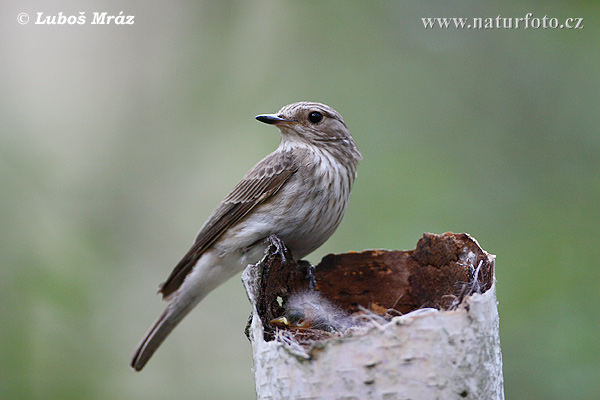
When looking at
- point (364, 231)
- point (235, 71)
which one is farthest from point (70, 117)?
point (364, 231)

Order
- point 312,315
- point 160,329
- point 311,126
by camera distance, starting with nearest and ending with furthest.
A: point 312,315
point 311,126
point 160,329

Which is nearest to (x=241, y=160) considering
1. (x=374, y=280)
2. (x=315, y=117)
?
(x=315, y=117)

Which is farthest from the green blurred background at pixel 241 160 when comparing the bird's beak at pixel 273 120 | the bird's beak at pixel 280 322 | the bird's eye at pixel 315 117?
the bird's beak at pixel 280 322

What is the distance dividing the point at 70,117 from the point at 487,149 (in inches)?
161

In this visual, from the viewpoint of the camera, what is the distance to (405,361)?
7.50ft

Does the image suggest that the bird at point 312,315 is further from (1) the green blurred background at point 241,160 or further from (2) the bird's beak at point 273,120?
(1) the green blurred background at point 241,160

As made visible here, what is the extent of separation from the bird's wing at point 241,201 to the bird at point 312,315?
71 centimetres

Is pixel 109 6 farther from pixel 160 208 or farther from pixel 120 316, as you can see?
pixel 120 316

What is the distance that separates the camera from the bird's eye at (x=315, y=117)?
4270mm

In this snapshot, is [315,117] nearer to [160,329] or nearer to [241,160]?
[160,329]

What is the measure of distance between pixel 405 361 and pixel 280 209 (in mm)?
1794

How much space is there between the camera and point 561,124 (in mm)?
5246

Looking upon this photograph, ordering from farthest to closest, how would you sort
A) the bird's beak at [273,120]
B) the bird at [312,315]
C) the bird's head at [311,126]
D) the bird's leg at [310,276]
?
1. the bird's head at [311,126]
2. the bird's beak at [273,120]
3. the bird's leg at [310,276]
4. the bird at [312,315]

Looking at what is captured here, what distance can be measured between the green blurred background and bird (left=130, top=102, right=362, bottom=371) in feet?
4.19
